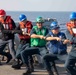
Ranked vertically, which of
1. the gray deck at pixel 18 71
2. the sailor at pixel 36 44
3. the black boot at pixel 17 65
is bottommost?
the gray deck at pixel 18 71

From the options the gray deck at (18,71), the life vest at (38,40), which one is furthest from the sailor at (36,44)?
the gray deck at (18,71)

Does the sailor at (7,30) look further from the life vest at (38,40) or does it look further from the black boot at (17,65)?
the life vest at (38,40)

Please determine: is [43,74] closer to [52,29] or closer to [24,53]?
[24,53]

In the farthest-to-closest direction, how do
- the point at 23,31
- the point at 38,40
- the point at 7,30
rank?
the point at 7,30
the point at 23,31
the point at 38,40

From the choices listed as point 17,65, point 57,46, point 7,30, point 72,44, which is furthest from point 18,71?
point 72,44

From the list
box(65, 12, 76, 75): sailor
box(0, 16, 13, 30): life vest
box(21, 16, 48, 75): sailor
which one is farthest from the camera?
box(0, 16, 13, 30): life vest

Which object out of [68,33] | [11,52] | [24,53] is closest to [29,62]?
Result: [24,53]

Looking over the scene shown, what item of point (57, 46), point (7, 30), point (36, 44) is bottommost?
point (36, 44)

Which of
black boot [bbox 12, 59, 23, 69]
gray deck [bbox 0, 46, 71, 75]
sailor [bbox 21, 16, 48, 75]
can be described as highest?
sailor [bbox 21, 16, 48, 75]

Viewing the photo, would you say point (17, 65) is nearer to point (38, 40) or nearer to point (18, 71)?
point (18, 71)

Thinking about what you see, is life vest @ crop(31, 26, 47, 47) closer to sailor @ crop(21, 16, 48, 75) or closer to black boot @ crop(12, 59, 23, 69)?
sailor @ crop(21, 16, 48, 75)

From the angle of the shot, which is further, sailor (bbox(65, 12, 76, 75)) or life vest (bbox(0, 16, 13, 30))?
life vest (bbox(0, 16, 13, 30))

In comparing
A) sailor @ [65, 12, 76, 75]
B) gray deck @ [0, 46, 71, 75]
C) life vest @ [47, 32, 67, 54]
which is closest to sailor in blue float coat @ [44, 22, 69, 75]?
life vest @ [47, 32, 67, 54]

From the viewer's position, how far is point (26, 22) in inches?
406
